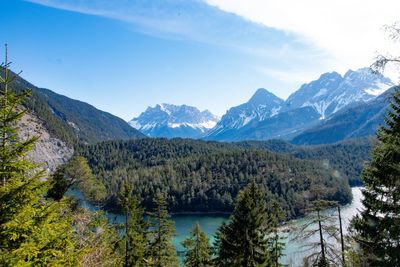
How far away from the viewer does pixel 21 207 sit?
9711 mm

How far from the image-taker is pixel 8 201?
951cm

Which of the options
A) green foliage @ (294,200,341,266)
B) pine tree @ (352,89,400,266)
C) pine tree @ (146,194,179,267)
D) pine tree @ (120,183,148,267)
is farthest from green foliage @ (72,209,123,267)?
pine tree @ (146,194,179,267)

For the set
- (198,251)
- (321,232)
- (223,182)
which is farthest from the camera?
(223,182)

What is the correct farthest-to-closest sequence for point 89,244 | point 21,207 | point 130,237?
1. point 130,237
2. point 89,244
3. point 21,207

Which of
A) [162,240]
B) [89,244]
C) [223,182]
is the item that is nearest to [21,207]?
[89,244]

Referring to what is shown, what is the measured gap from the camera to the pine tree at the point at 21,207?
9.35m

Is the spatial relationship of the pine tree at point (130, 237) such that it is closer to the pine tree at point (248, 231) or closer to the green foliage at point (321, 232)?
the pine tree at point (248, 231)

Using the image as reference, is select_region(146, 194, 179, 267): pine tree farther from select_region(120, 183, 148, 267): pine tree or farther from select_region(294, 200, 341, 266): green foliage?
select_region(294, 200, 341, 266): green foliage

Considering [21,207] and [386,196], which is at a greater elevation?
[21,207]

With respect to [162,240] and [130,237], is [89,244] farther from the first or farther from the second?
[162,240]

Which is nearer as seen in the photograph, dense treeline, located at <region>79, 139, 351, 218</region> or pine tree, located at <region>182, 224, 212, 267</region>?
pine tree, located at <region>182, 224, 212, 267</region>

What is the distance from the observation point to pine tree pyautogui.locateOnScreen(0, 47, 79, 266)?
935cm

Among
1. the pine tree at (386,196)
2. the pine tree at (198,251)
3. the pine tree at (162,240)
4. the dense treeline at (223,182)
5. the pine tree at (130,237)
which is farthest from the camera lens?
the dense treeline at (223,182)

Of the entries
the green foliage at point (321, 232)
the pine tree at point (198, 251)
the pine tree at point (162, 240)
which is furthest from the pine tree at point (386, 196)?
the pine tree at point (198, 251)
